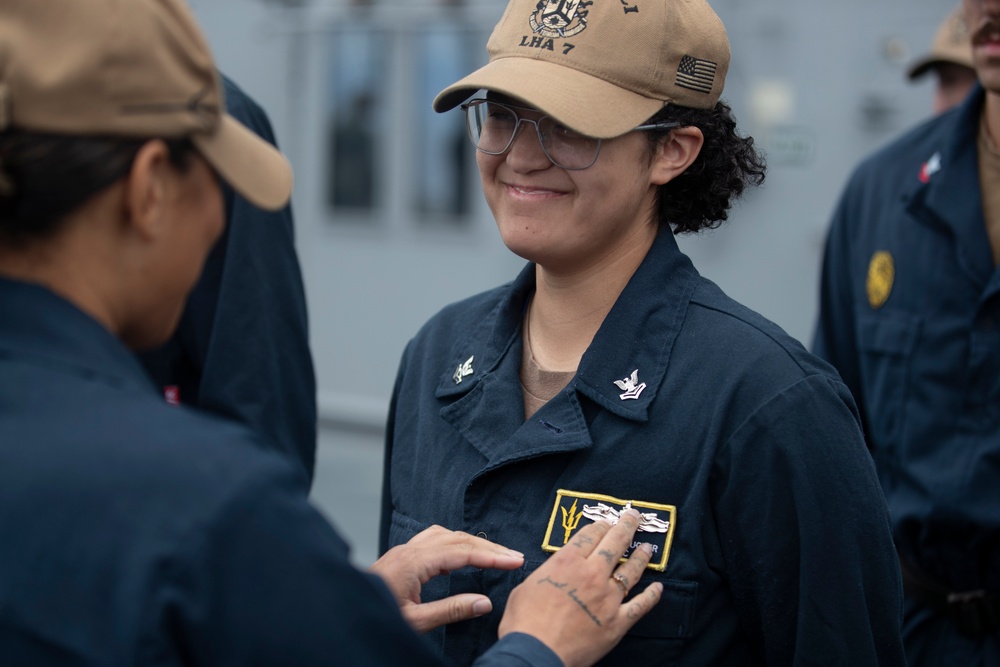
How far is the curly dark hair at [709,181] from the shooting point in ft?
5.96

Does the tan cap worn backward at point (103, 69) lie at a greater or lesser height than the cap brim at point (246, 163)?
greater

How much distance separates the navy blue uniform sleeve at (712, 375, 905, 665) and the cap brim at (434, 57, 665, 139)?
1.49ft

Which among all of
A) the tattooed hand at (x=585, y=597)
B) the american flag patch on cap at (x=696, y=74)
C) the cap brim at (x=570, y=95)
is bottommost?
the tattooed hand at (x=585, y=597)

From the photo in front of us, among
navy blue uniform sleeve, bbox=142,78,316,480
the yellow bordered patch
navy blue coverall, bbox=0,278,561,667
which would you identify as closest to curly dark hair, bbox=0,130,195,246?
navy blue coverall, bbox=0,278,561,667

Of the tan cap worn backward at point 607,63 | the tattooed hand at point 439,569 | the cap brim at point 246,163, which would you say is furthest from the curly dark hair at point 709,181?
the cap brim at point 246,163

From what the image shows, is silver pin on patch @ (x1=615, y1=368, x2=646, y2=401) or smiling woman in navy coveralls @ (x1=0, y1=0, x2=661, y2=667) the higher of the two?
Result: smiling woman in navy coveralls @ (x1=0, y1=0, x2=661, y2=667)

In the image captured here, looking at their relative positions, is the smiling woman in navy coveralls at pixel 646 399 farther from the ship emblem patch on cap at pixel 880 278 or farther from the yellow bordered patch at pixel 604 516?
the ship emblem patch on cap at pixel 880 278

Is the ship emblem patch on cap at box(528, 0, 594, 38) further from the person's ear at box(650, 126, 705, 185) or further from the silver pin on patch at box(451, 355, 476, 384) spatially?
the silver pin on patch at box(451, 355, 476, 384)

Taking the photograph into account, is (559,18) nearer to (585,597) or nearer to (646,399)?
(646,399)

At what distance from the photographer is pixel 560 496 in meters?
1.60

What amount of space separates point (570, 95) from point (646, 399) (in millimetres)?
449

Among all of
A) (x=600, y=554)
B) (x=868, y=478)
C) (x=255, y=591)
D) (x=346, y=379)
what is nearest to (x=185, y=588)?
(x=255, y=591)

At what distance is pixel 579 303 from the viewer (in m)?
1.80

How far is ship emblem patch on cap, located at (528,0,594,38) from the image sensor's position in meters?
1.67
